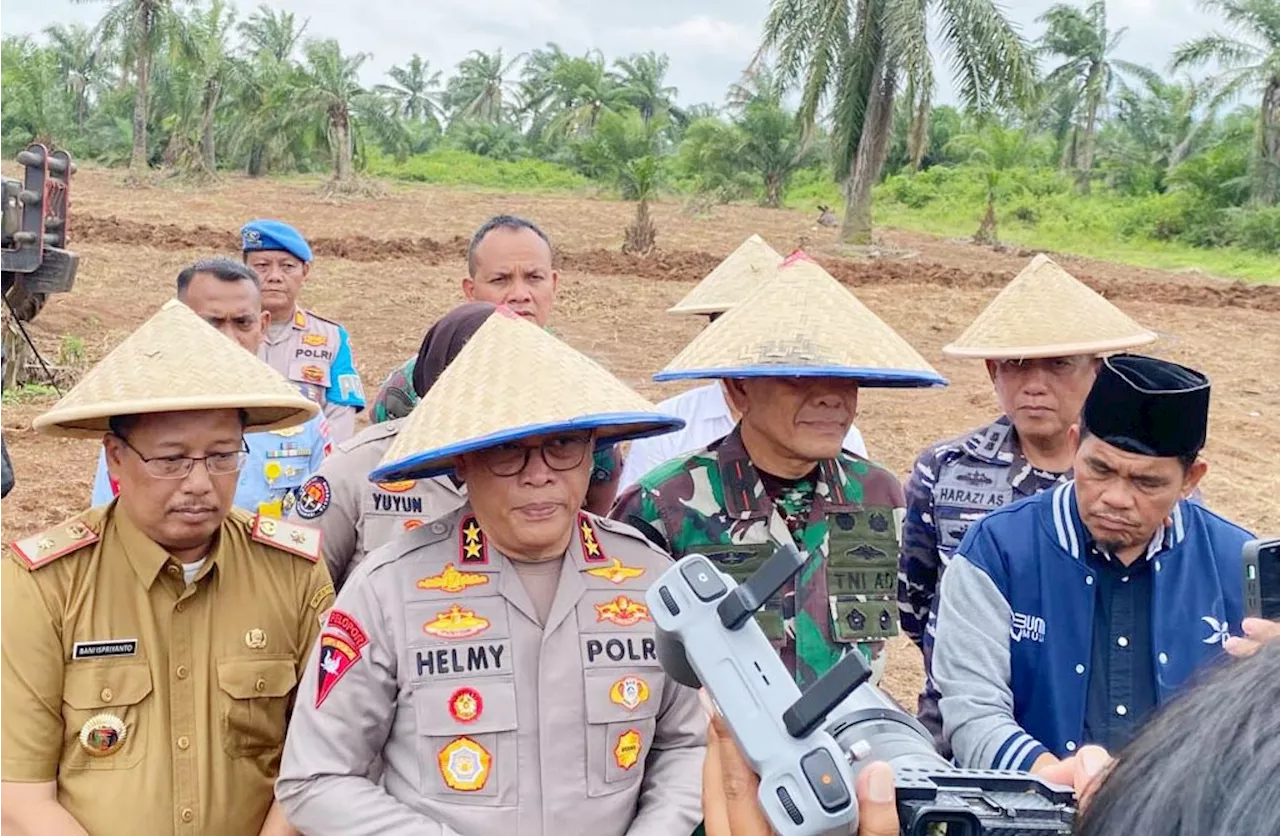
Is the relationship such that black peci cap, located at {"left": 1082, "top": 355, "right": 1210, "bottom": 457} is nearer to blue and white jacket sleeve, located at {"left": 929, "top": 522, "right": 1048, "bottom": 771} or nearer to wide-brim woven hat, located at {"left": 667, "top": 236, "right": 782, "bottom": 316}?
blue and white jacket sleeve, located at {"left": 929, "top": 522, "right": 1048, "bottom": 771}

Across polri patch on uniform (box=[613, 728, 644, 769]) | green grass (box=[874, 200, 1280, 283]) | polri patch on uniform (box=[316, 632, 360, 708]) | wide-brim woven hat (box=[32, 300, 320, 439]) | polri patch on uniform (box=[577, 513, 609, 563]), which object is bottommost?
polri patch on uniform (box=[613, 728, 644, 769])

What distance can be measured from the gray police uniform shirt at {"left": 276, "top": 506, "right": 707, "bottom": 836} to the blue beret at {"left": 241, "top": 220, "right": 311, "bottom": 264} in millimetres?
2554

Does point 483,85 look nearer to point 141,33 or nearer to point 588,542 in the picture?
point 141,33

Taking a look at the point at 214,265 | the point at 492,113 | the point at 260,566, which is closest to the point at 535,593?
the point at 260,566

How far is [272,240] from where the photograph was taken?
438 centimetres

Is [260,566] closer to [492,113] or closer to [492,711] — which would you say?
[492,711]

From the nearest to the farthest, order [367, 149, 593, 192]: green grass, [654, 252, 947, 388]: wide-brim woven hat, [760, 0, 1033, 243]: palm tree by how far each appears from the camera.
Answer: [654, 252, 947, 388]: wide-brim woven hat, [760, 0, 1033, 243]: palm tree, [367, 149, 593, 192]: green grass

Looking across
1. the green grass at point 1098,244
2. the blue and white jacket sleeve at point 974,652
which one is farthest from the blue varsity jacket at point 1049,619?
the green grass at point 1098,244

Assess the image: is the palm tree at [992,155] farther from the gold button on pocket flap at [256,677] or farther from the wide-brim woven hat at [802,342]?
the gold button on pocket flap at [256,677]

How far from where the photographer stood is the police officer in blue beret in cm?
420

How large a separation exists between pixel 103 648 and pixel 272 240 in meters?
2.50

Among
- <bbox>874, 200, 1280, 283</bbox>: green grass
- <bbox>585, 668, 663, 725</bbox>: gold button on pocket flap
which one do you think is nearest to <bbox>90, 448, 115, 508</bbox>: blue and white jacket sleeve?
<bbox>585, 668, 663, 725</bbox>: gold button on pocket flap

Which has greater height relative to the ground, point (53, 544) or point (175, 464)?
point (175, 464)

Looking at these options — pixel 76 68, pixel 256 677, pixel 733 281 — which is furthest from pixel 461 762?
pixel 76 68
